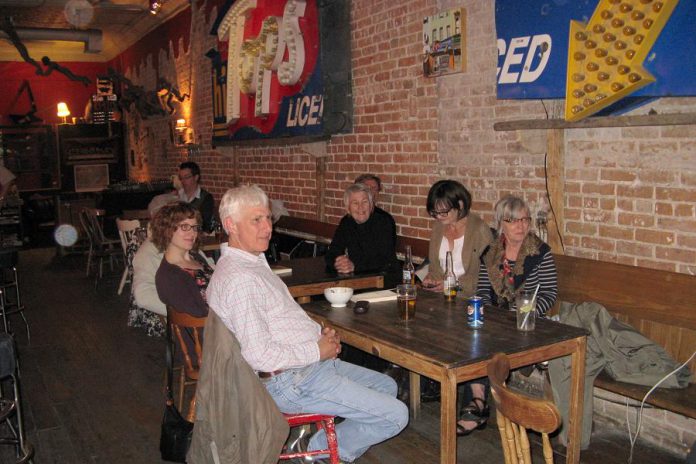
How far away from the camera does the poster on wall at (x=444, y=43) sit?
440cm

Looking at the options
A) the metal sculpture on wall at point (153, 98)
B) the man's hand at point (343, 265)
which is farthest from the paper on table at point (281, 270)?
the metal sculpture on wall at point (153, 98)

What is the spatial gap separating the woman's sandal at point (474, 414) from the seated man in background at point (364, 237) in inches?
49.3

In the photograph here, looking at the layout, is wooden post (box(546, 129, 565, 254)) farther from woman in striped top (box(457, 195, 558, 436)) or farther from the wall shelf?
woman in striped top (box(457, 195, 558, 436))

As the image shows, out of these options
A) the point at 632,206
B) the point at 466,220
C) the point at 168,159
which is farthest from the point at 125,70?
Answer: the point at 632,206

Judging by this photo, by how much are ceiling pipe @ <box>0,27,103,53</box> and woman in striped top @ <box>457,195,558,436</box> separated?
1076 centimetres

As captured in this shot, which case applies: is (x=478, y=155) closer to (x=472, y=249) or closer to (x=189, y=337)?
(x=472, y=249)

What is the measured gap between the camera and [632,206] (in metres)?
3.43

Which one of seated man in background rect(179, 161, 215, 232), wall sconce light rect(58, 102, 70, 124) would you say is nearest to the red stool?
seated man in background rect(179, 161, 215, 232)

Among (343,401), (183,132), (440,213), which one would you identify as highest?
(183,132)

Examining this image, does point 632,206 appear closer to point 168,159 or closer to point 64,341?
point 64,341

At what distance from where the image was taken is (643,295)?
3.33 meters

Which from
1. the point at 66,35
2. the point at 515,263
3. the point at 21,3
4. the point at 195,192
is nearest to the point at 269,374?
the point at 515,263

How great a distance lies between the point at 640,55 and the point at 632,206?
750 millimetres

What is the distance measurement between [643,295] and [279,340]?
1885 mm
